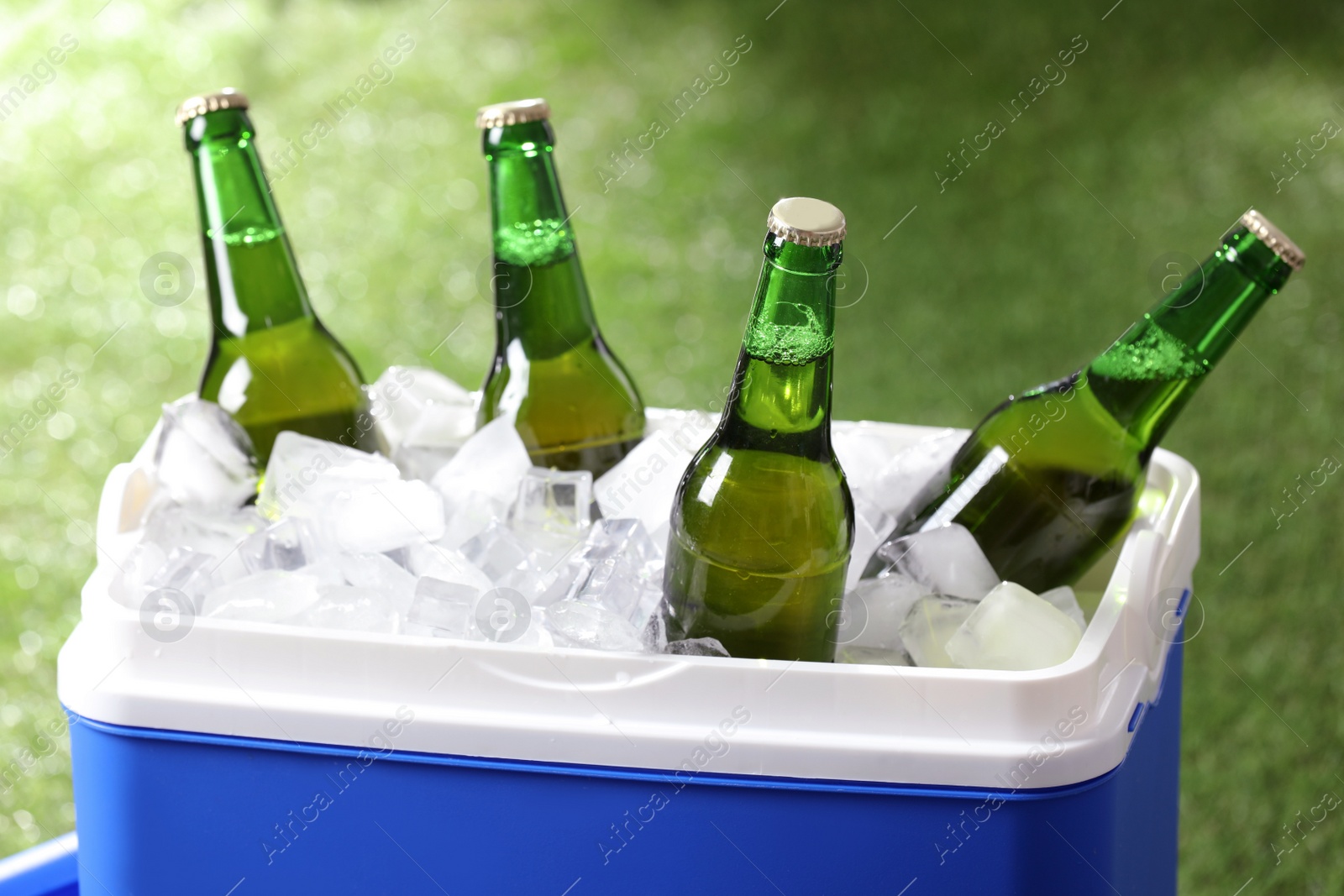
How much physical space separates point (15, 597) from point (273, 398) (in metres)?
1.42

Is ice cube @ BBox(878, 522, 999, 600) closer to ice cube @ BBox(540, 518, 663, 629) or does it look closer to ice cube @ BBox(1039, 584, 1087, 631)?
ice cube @ BBox(1039, 584, 1087, 631)

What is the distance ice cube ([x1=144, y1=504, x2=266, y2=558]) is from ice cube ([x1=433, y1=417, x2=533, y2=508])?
6.7 inches

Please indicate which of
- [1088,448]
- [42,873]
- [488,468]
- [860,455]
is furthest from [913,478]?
[42,873]

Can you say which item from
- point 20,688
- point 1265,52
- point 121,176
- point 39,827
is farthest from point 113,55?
point 1265,52

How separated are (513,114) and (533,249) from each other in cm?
13

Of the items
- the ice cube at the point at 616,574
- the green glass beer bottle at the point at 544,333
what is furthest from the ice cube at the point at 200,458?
the ice cube at the point at 616,574

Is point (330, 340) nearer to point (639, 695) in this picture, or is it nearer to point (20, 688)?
point (639, 695)

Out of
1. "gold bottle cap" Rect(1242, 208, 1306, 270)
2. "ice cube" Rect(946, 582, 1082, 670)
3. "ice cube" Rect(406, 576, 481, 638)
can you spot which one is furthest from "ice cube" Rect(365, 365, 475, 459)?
"gold bottle cap" Rect(1242, 208, 1306, 270)

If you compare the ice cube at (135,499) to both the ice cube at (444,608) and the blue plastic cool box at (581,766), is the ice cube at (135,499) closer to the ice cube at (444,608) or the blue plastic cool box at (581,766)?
the blue plastic cool box at (581,766)

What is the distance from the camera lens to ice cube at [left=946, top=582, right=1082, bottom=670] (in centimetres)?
89

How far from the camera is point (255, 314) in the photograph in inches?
45.6

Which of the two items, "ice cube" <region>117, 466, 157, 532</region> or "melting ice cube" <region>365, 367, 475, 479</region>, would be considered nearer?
"ice cube" <region>117, 466, 157, 532</region>

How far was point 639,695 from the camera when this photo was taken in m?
0.85

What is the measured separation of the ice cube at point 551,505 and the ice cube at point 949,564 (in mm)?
280
